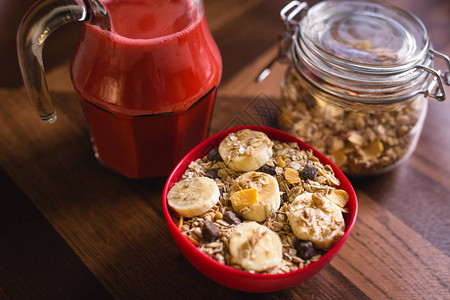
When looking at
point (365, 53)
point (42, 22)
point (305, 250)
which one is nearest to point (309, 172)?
point (305, 250)

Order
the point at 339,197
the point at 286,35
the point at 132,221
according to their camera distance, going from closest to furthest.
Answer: the point at 339,197 < the point at 132,221 < the point at 286,35

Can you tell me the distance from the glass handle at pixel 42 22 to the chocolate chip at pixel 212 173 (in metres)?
0.26

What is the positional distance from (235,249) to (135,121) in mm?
282

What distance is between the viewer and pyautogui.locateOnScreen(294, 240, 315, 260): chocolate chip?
589 millimetres

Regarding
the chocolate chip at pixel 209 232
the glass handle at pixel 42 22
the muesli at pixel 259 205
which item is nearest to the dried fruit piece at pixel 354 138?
the muesli at pixel 259 205

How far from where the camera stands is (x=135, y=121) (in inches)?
29.0

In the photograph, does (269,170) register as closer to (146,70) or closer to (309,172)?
(309,172)

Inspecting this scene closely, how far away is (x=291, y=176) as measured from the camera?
0.68m

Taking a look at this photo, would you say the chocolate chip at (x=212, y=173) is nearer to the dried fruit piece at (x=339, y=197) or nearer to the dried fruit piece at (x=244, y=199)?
the dried fruit piece at (x=244, y=199)

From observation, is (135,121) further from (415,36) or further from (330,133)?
(415,36)

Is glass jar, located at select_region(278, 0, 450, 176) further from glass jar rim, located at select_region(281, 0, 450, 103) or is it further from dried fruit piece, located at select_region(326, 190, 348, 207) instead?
dried fruit piece, located at select_region(326, 190, 348, 207)

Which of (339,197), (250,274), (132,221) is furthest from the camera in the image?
(132,221)

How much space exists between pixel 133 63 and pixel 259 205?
0.93 ft

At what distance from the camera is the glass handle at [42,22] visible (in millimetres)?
622
